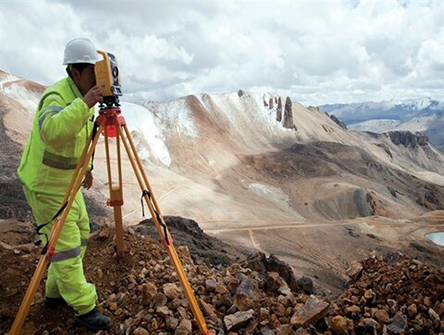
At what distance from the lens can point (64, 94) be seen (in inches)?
127

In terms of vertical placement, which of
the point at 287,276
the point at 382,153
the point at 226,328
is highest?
the point at 226,328

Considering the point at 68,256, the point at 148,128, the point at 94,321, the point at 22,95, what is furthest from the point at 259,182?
the point at 68,256

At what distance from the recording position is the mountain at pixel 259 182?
65.8 ft

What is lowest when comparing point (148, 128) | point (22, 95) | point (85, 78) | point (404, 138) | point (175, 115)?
point (404, 138)

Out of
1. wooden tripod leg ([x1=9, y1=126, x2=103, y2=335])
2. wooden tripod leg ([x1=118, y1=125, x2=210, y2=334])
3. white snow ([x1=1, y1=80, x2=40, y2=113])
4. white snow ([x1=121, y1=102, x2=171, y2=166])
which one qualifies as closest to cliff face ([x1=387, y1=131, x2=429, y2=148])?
white snow ([x1=121, y1=102, x2=171, y2=166])

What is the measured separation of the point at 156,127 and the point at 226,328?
3989cm

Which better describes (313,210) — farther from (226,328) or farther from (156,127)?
(226,328)

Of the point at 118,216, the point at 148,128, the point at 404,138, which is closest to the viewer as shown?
the point at 118,216

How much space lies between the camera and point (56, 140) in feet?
9.80

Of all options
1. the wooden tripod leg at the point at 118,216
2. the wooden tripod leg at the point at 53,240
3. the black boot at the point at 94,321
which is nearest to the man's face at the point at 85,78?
the wooden tripod leg at the point at 53,240

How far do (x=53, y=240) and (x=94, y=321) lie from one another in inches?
36.3

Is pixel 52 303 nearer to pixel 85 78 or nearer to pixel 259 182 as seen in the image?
pixel 85 78

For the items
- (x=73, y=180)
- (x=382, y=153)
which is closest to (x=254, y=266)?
(x=73, y=180)

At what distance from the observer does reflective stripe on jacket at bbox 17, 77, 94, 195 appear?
9.56 ft
